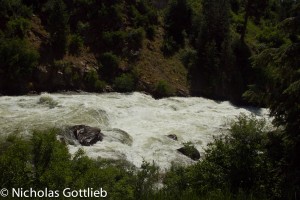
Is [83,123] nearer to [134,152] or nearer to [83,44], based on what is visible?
[134,152]

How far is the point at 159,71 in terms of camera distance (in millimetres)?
34250

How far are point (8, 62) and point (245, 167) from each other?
18.7 metres

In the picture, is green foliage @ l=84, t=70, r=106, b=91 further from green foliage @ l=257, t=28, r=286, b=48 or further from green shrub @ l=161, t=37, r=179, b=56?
green foliage @ l=257, t=28, r=286, b=48

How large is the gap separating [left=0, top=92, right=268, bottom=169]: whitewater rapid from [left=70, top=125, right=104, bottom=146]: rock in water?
0.31m

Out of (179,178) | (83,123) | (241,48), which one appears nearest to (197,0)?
(241,48)

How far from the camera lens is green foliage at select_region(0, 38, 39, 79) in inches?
1017

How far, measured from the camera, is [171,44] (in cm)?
3706

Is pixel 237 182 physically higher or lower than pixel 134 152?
higher

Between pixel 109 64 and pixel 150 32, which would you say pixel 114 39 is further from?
pixel 150 32

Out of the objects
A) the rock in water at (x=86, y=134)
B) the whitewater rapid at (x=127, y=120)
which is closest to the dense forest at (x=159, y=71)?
the whitewater rapid at (x=127, y=120)

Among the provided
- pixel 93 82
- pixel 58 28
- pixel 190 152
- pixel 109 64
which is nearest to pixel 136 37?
pixel 109 64

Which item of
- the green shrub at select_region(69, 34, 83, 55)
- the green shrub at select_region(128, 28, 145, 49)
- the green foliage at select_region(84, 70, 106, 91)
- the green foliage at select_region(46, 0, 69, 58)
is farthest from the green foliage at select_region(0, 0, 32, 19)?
the green shrub at select_region(128, 28, 145, 49)

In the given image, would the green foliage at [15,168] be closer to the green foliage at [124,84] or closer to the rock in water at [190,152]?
the rock in water at [190,152]

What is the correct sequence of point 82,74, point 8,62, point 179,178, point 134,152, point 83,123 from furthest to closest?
point 82,74 < point 8,62 < point 83,123 < point 134,152 < point 179,178
